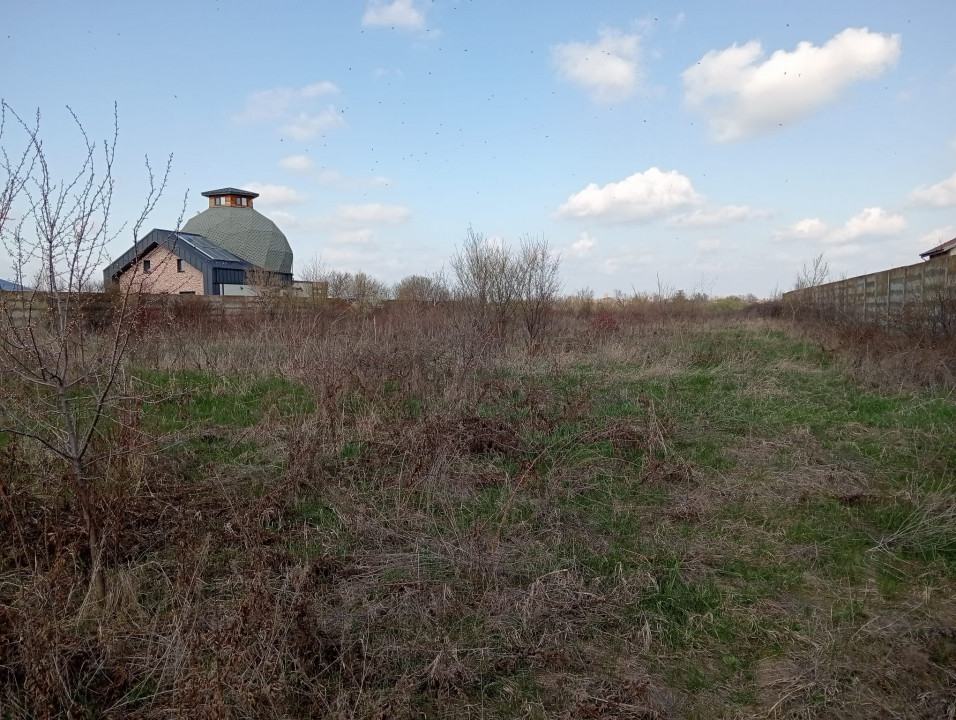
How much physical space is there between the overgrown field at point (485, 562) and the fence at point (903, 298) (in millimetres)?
3186

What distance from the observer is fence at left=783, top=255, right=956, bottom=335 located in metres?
8.74

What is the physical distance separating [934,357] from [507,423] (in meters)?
6.19

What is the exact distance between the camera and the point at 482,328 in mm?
9516

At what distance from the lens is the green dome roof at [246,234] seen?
36.4 m

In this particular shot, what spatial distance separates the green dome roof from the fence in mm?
30404

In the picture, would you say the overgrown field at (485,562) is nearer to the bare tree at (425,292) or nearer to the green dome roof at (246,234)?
the bare tree at (425,292)

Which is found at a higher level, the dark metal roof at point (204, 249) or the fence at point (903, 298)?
the dark metal roof at point (204, 249)

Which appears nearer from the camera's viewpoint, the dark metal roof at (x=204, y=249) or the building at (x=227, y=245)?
the building at (x=227, y=245)

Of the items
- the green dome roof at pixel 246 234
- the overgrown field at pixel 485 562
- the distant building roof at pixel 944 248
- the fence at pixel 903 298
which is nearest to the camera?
the overgrown field at pixel 485 562

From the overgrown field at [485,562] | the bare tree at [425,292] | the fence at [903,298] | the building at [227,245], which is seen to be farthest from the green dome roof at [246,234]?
the overgrown field at [485,562]

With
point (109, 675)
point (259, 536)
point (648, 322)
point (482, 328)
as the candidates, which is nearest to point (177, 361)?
point (482, 328)

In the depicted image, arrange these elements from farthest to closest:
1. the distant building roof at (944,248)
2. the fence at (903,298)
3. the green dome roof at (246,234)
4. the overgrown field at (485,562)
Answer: the green dome roof at (246,234)
the distant building roof at (944,248)
the fence at (903,298)
the overgrown field at (485,562)

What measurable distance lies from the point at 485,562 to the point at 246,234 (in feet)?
126

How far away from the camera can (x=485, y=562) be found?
3.04 m
